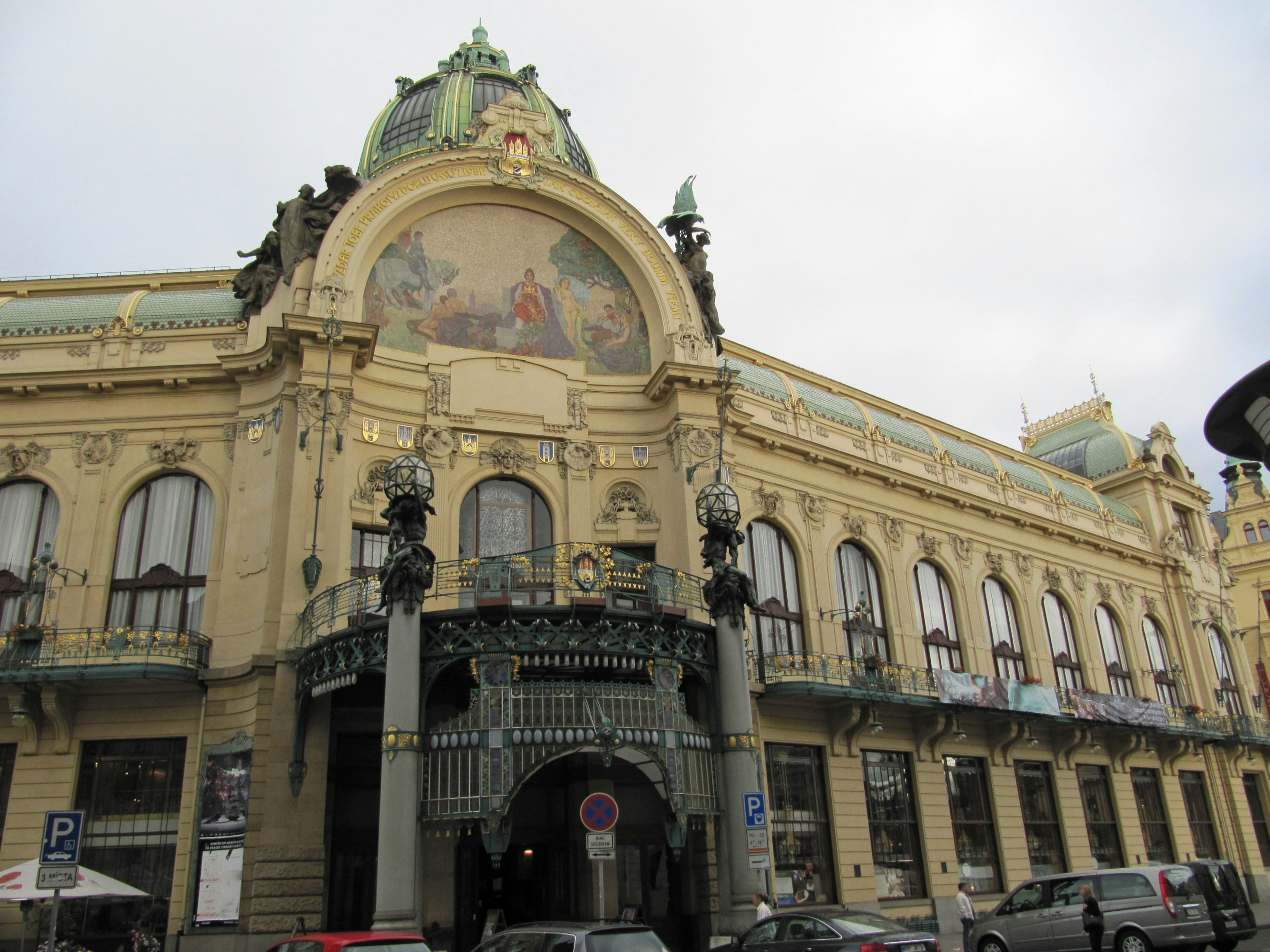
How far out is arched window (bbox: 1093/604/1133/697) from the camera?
3916 centimetres

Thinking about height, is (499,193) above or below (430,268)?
above

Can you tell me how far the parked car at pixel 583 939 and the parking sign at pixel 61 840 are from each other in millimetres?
3044

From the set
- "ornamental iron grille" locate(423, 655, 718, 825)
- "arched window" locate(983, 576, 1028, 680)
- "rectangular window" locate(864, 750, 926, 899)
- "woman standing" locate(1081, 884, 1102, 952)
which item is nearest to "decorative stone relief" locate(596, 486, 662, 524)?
"ornamental iron grille" locate(423, 655, 718, 825)

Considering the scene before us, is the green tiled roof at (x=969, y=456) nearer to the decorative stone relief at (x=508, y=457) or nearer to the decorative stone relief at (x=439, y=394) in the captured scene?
the decorative stone relief at (x=508, y=457)

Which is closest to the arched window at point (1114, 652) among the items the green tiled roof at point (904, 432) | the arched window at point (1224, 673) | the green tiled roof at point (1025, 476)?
the green tiled roof at point (1025, 476)

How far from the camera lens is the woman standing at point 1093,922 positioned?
17047mm

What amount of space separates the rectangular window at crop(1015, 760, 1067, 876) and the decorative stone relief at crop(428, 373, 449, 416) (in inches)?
821

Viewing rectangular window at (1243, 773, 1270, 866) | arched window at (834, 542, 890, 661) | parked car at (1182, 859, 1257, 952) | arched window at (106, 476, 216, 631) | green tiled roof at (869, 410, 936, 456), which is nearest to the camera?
parked car at (1182, 859, 1257, 952)

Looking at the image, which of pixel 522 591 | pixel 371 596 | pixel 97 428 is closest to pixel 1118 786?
pixel 522 591

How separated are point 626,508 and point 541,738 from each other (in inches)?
351

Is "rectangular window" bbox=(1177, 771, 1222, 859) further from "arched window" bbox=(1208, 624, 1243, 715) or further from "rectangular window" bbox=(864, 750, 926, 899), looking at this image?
"rectangular window" bbox=(864, 750, 926, 899)

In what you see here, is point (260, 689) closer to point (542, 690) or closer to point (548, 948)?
point (542, 690)

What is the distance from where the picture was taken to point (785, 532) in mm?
29688

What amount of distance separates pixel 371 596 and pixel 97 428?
9552 mm
